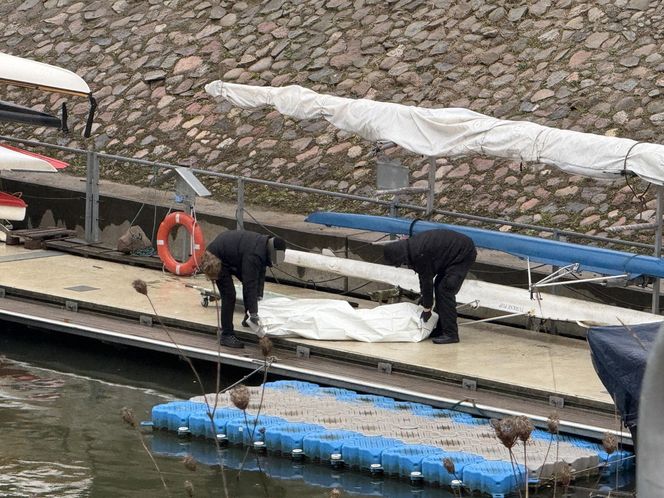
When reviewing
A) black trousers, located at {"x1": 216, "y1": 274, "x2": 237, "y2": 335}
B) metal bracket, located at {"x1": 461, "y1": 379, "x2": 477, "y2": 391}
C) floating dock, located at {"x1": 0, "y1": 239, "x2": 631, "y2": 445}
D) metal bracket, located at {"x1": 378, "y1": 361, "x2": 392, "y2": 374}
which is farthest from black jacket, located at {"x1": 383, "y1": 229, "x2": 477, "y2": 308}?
black trousers, located at {"x1": 216, "y1": 274, "x2": 237, "y2": 335}

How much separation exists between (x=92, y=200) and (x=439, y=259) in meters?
6.39

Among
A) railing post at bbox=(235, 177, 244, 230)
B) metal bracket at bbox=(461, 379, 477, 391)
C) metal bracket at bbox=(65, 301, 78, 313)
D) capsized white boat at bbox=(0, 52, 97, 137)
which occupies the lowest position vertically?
metal bracket at bbox=(461, 379, 477, 391)

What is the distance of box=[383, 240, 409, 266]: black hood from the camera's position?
42.5 ft

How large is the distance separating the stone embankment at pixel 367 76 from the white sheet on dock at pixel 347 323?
3492 mm

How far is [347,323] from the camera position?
1323 cm

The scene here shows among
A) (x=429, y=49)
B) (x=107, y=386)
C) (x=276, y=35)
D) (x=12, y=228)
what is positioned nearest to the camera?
(x=107, y=386)

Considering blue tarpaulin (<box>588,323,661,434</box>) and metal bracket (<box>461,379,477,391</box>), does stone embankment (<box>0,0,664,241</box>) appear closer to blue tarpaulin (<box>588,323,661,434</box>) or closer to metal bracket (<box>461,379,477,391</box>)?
metal bracket (<box>461,379,477,391</box>)

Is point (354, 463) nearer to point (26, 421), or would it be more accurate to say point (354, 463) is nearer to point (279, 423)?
point (279, 423)

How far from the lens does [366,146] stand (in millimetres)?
18750

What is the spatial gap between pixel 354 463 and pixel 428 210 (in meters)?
5.42

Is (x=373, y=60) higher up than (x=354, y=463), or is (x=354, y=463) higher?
(x=373, y=60)

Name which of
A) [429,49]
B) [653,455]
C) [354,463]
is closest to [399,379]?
[354,463]

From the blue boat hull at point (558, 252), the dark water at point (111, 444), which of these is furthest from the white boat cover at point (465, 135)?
the dark water at point (111, 444)

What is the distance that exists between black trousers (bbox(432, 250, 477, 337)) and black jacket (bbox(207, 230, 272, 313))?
1.81 metres
